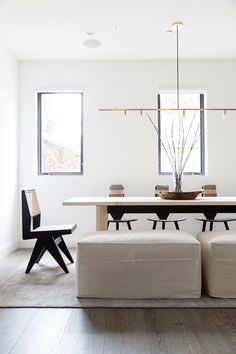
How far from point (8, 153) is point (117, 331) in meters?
3.23

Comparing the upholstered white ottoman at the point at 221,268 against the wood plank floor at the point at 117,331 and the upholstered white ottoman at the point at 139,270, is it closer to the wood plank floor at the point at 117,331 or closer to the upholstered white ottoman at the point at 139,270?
the upholstered white ottoman at the point at 139,270

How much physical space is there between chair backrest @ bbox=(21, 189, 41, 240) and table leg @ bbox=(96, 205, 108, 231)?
704 millimetres

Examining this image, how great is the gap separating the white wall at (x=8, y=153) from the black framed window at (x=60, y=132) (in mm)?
404

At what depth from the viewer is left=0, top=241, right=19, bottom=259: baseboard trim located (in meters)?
4.48

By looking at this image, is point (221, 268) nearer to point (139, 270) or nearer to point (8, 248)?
point (139, 270)

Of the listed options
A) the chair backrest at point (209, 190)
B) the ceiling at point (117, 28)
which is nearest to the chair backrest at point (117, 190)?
the chair backrest at point (209, 190)

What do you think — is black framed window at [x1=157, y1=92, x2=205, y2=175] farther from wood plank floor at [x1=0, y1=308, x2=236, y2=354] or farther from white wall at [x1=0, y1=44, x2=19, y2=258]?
wood plank floor at [x1=0, y1=308, x2=236, y2=354]

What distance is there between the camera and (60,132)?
535 cm

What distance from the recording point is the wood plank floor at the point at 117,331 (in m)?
1.93

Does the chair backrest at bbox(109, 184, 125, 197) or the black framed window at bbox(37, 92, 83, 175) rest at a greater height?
the black framed window at bbox(37, 92, 83, 175)

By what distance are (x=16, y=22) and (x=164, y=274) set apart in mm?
3115

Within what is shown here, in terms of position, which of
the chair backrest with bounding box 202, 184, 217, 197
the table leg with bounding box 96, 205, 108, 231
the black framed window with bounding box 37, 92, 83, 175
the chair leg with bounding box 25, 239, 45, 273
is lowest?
the chair leg with bounding box 25, 239, 45, 273

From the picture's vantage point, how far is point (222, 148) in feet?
17.0

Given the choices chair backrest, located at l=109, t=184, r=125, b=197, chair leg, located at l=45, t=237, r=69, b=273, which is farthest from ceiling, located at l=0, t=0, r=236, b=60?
chair leg, located at l=45, t=237, r=69, b=273
